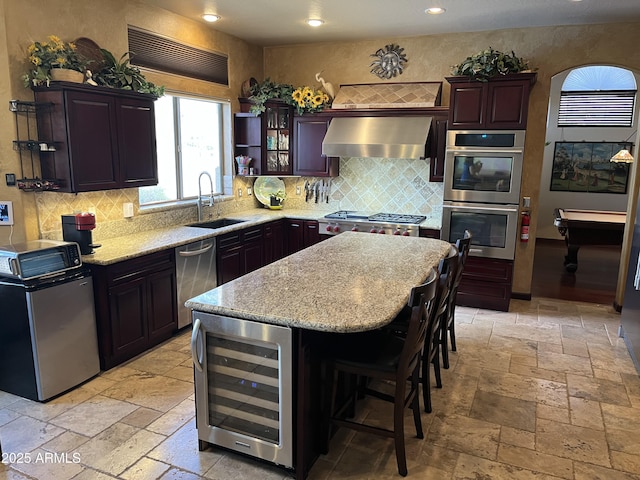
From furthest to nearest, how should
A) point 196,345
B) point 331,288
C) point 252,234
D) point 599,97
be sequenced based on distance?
point 599,97, point 252,234, point 331,288, point 196,345

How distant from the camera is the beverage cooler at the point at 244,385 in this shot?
2.23 m

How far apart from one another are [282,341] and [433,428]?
1285 millimetres

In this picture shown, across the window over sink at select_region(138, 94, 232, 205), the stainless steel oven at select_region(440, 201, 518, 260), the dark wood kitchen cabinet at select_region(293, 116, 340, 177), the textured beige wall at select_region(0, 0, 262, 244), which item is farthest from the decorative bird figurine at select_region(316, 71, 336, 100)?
the stainless steel oven at select_region(440, 201, 518, 260)

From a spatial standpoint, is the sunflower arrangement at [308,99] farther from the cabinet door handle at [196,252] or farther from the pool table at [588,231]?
the pool table at [588,231]

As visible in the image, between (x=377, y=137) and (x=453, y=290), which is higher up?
(x=377, y=137)

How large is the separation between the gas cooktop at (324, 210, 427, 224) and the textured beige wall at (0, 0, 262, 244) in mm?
1835

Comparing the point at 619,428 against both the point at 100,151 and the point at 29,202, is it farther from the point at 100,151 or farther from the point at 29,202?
the point at 29,202

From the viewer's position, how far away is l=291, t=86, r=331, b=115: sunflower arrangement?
18.2ft

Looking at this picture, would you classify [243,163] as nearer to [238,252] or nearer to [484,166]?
[238,252]

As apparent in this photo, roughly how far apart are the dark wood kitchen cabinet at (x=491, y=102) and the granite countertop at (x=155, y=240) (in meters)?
1.15

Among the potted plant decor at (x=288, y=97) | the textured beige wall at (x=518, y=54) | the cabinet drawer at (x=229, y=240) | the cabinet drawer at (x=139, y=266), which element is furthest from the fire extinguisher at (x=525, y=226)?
the cabinet drawer at (x=139, y=266)

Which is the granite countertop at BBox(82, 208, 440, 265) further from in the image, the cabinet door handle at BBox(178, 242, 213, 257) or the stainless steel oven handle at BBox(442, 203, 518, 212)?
the stainless steel oven handle at BBox(442, 203, 518, 212)

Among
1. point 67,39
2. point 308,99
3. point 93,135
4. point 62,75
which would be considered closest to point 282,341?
point 93,135

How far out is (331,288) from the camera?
2594 millimetres
